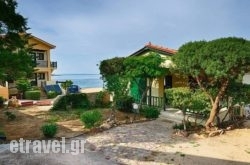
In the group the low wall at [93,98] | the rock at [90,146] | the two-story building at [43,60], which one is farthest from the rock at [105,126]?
the two-story building at [43,60]

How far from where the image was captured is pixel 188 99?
40.8 ft

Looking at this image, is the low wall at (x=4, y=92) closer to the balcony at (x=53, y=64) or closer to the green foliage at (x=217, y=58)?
the balcony at (x=53, y=64)

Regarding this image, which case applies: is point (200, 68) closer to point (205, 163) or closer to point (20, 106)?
point (205, 163)

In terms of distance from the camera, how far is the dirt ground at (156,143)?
9.39m

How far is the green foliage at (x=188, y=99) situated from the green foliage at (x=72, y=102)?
11.1 meters

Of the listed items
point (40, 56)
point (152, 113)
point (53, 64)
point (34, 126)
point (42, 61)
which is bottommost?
point (34, 126)

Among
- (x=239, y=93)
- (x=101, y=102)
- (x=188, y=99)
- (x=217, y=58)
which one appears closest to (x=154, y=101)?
(x=101, y=102)

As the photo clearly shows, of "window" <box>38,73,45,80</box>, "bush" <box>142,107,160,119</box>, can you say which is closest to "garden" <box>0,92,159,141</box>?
"bush" <box>142,107,160,119</box>

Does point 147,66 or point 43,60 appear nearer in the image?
point 147,66

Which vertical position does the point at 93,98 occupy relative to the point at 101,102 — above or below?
above

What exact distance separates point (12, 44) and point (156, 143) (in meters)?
11.3

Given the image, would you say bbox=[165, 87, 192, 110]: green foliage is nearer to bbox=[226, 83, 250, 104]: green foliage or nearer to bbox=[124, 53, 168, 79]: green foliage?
bbox=[226, 83, 250, 104]: green foliage

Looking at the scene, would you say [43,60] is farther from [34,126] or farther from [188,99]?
[188,99]

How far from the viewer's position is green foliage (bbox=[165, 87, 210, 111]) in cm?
1246
